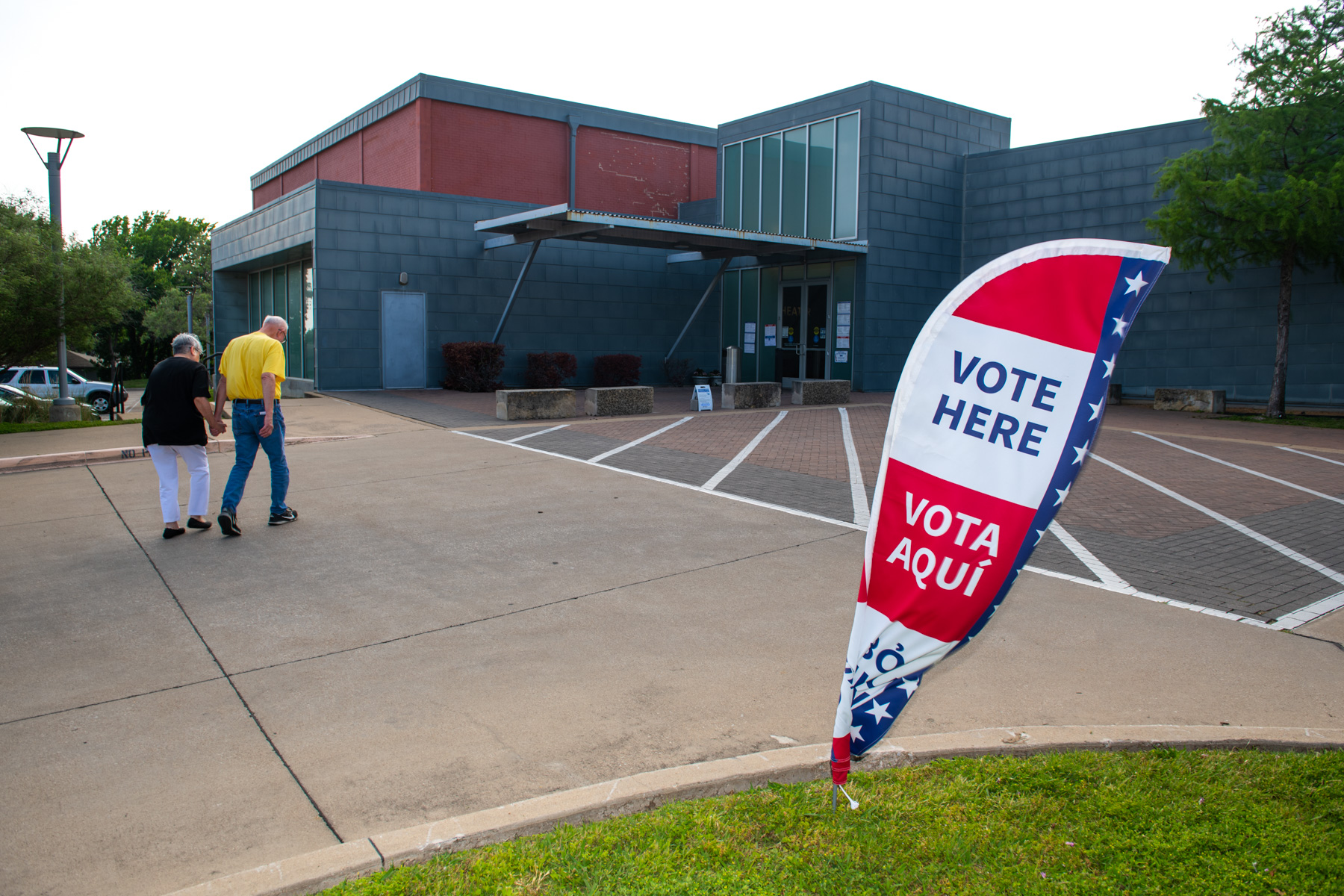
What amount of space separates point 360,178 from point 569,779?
31.5 meters

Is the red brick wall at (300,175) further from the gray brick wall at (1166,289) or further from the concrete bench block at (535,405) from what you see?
the gray brick wall at (1166,289)

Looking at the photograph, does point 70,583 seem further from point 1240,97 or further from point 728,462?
point 1240,97

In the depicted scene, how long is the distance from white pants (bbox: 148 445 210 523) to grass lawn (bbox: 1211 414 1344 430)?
1747cm

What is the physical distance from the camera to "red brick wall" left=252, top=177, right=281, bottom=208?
40156mm

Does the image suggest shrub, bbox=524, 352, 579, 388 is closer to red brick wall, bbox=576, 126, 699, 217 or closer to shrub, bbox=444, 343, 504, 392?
shrub, bbox=444, 343, 504, 392

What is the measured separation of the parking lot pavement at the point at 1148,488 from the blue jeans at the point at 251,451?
4060mm

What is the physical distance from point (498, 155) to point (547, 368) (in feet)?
29.9

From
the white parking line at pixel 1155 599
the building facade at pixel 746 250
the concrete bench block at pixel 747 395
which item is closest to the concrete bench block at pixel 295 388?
the building facade at pixel 746 250

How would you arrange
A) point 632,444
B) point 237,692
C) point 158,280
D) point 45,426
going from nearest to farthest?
point 237,692 → point 632,444 → point 45,426 → point 158,280

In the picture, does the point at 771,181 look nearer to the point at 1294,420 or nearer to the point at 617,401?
the point at 617,401

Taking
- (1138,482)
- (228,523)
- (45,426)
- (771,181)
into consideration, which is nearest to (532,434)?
(228,523)

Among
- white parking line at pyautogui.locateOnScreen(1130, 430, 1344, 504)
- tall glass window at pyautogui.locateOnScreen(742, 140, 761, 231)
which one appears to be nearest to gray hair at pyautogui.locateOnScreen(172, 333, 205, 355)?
white parking line at pyautogui.locateOnScreen(1130, 430, 1344, 504)

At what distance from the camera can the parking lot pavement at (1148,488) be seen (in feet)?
20.6

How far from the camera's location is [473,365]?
22.0m
